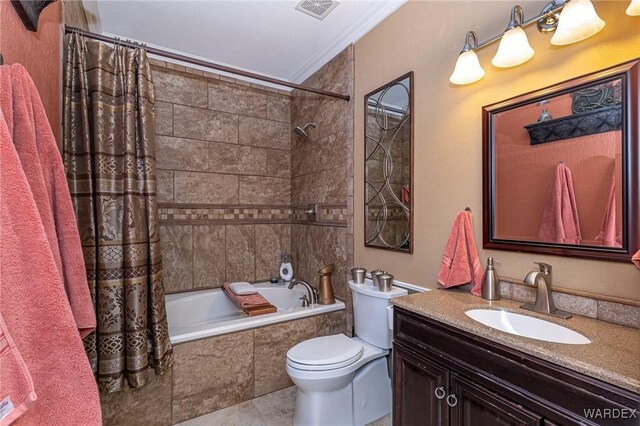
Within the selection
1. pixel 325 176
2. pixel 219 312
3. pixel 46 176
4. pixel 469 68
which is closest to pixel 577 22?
pixel 469 68

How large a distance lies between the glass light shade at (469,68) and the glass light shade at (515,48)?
142 mm

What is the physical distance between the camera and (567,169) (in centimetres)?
120

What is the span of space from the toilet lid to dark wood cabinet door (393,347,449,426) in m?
0.34

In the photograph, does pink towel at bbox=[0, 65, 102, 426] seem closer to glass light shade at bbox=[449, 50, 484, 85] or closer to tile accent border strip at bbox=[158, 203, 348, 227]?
glass light shade at bbox=[449, 50, 484, 85]

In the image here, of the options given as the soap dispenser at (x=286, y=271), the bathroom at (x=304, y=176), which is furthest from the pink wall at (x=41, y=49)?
the soap dispenser at (x=286, y=271)

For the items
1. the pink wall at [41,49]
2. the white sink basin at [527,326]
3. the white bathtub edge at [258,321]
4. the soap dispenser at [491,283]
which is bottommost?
the white bathtub edge at [258,321]

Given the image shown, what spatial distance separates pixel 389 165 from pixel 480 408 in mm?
1436

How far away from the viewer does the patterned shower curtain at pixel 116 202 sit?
62.5 inches

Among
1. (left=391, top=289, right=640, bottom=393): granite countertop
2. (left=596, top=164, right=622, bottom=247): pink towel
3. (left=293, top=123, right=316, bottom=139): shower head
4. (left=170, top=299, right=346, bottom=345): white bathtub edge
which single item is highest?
(left=293, top=123, right=316, bottom=139): shower head

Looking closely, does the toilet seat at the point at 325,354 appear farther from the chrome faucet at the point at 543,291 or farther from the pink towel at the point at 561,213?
the pink towel at the point at 561,213

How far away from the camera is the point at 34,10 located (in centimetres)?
92

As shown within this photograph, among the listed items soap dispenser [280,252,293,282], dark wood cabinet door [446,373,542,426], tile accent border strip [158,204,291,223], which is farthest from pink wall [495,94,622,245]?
tile accent border strip [158,204,291,223]

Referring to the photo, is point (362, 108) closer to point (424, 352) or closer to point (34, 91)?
point (424, 352)

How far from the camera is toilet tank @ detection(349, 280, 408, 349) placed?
1.79 meters
